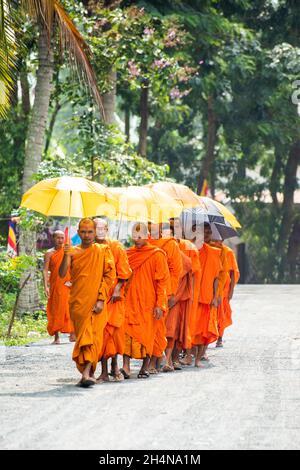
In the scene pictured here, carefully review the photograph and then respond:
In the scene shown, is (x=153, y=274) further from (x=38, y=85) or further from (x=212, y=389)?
(x=38, y=85)

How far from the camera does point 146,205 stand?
14336 mm

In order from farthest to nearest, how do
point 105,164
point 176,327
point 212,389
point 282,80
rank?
point 282,80 < point 105,164 < point 176,327 < point 212,389

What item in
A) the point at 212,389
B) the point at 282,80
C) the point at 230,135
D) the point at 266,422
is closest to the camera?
the point at 266,422

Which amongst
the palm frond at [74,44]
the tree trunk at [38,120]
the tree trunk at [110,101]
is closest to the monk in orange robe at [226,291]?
the palm frond at [74,44]

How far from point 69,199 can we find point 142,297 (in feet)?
7.18

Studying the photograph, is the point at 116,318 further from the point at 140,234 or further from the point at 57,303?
the point at 57,303

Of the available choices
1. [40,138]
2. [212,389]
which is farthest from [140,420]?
[40,138]

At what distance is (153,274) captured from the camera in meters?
14.2

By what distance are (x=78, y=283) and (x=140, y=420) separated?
321 centimetres

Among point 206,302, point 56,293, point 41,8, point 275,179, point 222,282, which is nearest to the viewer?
point 41,8

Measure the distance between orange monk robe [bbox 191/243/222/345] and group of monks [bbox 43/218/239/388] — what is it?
1 centimetres

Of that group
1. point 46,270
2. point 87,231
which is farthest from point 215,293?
point 46,270

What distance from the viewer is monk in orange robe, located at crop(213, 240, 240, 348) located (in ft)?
58.2

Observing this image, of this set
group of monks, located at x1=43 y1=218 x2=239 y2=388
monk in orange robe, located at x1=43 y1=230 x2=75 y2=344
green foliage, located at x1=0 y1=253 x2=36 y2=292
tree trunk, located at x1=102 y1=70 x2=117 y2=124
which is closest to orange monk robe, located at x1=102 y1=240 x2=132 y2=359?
group of monks, located at x1=43 y1=218 x2=239 y2=388
